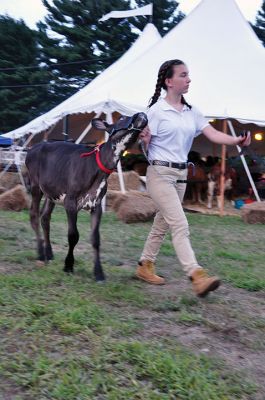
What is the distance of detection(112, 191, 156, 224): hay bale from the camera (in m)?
9.23

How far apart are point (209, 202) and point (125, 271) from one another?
814 cm

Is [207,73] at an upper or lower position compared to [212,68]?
lower

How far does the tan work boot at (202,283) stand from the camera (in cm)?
386

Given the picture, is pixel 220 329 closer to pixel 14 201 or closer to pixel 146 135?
pixel 146 135

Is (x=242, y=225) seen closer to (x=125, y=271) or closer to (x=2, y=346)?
(x=125, y=271)

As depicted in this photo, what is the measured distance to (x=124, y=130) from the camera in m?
4.30

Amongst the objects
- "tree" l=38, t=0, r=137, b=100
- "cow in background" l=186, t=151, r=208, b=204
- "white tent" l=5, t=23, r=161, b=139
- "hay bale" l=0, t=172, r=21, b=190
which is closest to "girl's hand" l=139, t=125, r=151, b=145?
"white tent" l=5, t=23, r=161, b=139

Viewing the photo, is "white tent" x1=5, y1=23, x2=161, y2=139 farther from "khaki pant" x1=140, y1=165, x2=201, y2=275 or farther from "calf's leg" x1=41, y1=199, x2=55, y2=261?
"khaki pant" x1=140, y1=165, x2=201, y2=275

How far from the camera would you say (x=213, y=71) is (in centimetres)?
1342

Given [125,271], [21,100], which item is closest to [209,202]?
[125,271]

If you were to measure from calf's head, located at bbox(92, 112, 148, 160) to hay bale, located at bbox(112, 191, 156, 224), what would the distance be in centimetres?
449

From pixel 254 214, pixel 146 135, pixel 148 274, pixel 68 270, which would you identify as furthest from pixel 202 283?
pixel 254 214

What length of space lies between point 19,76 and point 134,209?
1241 inches

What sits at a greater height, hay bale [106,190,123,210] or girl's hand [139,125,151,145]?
girl's hand [139,125,151,145]
